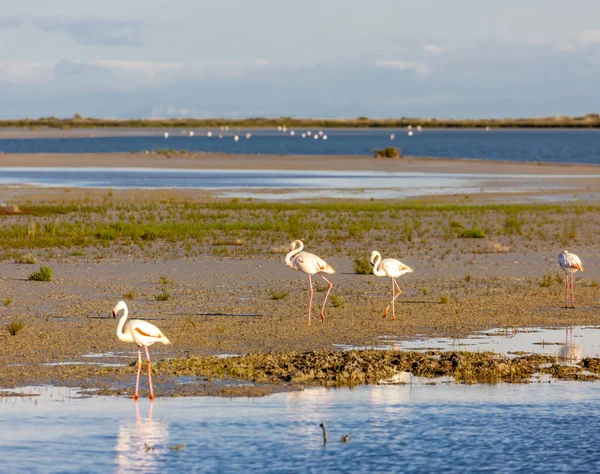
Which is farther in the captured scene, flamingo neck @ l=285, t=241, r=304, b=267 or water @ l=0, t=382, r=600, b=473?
flamingo neck @ l=285, t=241, r=304, b=267

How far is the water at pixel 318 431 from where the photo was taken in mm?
10422

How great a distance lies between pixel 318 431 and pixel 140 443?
186 cm

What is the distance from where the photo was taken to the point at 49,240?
2941cm

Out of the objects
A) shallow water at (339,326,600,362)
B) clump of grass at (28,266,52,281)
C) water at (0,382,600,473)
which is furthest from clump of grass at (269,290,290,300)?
water at (0,382,600,473)

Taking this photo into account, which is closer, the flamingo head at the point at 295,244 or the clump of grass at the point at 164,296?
the flamingo head at the point at 295,244

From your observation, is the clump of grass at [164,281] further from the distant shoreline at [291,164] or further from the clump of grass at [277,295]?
the distant shoreline at [291,164]

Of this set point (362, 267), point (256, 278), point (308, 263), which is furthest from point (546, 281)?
point (308, 263)

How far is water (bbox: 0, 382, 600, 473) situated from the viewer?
10.4 m

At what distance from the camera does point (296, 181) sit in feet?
197

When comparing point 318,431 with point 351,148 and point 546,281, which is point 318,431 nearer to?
point 546,281

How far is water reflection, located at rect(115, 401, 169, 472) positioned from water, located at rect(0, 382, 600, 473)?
12mm

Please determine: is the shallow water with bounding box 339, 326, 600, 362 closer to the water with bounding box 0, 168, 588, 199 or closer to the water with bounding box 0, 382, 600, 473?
the water with bounding box 0, 382, 600, 473

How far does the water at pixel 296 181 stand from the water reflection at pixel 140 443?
36.2m

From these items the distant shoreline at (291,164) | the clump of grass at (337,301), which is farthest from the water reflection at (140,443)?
the distant shoreline at (291,164)
